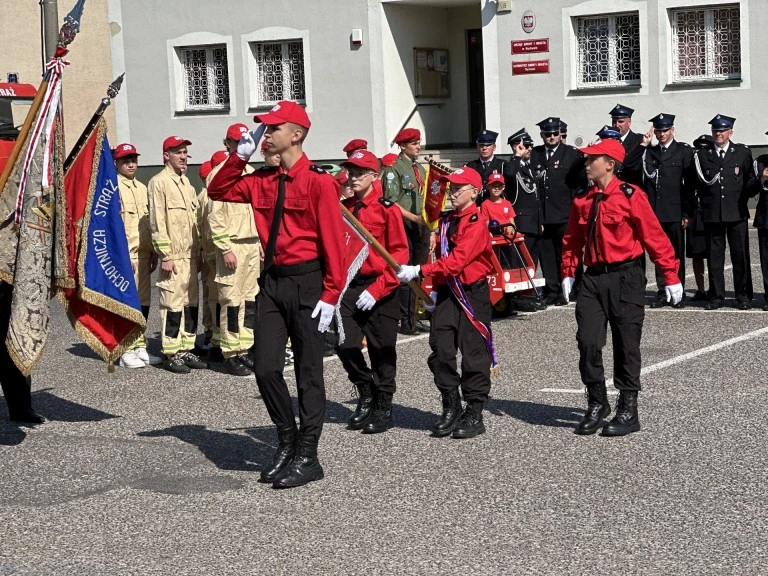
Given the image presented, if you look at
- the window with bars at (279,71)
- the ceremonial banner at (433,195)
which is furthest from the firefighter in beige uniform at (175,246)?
the window with bars at (279,71)

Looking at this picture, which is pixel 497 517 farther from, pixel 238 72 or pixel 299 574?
pixel 238 72

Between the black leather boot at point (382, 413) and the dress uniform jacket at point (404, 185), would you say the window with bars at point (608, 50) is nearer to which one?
the dress uniform jacket at point (404, 185)

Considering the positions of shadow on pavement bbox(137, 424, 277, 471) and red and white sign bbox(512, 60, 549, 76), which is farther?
red and white sign bbox(512, 60, 549, 76)

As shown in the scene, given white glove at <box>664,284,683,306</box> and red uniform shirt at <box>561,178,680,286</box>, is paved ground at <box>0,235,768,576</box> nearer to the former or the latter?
white glove at <box>664,284,683,306</box>

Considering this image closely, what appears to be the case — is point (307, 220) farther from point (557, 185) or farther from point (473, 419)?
point (557, 185)

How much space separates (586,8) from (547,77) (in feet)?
4.32

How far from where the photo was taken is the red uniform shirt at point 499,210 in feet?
46.3

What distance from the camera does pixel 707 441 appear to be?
8102 millimetres

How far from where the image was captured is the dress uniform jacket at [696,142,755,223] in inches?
555

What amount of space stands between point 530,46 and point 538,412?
14871 mm

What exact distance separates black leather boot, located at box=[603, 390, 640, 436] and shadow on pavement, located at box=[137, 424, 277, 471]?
2.11 metres

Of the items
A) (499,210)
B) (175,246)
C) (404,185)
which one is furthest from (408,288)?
(175,246)

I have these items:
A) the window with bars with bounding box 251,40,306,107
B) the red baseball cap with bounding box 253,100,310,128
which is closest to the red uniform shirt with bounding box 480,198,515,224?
the red baseball cap with bounding box 253,100,310,128

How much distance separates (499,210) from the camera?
14195mm
